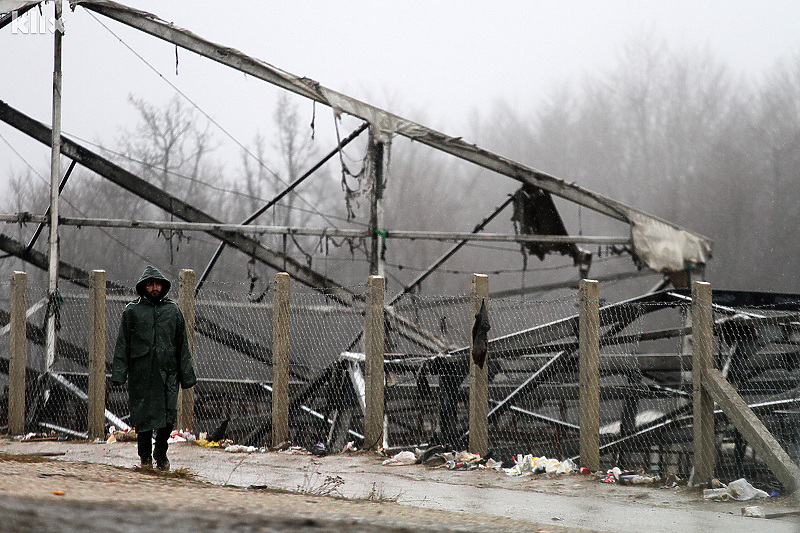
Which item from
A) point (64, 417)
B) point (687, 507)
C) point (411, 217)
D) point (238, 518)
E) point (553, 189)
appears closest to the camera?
point (238, 518)

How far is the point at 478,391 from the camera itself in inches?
361

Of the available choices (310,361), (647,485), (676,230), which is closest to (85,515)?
(647,485)

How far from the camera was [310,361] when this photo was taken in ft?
39.4

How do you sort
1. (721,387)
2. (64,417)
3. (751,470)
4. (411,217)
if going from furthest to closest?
1. (411,217)
2. (64,417)
3. (751,470)
4. (721,387)

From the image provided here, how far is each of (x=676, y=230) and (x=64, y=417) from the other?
10485 mm

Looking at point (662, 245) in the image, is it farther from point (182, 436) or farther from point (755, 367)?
point (182, 436)

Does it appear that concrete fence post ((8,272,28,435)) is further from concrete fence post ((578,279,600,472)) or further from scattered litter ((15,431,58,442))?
concrete fence post ((578,279,600,472))

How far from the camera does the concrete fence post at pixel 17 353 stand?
36.7 feet

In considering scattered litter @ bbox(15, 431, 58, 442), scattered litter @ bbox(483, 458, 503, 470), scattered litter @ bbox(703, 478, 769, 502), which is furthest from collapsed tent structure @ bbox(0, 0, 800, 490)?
scattered litter @ bbox(703, 478, 769, 502)

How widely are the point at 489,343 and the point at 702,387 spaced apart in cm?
276

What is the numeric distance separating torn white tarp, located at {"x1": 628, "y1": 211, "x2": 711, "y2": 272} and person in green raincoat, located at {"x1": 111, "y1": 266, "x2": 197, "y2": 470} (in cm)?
932

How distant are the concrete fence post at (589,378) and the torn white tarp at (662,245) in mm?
6190

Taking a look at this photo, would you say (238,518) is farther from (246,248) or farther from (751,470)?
(246,248)

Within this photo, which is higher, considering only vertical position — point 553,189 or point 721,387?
point 553,189
